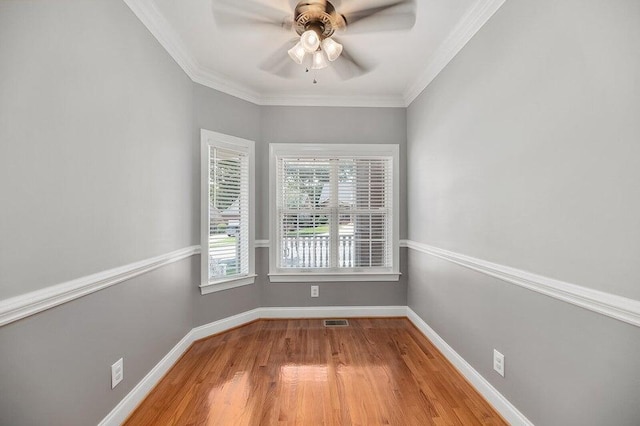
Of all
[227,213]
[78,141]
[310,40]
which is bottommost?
[227,213]

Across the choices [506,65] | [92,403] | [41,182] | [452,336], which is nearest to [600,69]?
[506,65]

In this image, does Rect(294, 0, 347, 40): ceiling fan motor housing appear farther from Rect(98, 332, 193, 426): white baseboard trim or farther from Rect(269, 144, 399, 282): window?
Rect(98, 332, 193, 426): white baseboard trim

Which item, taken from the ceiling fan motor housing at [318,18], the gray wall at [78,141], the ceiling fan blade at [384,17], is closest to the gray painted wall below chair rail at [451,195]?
the gray wall at [78,141]

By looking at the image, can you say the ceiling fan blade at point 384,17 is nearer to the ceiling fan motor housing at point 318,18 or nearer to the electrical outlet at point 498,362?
the ceiling fan motor housing at point 318,18

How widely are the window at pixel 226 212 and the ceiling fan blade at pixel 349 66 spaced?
4.09 feet

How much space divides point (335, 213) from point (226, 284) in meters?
1.46

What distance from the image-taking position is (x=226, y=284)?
9.90ft

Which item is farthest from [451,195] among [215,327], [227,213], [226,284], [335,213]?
[215,327]

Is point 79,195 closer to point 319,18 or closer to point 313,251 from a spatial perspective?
point 319,18

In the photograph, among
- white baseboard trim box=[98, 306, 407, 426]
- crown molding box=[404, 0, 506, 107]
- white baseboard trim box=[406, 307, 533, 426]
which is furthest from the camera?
crown molding box=[404, 0, 506, 107]

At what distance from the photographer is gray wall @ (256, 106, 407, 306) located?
3344mm

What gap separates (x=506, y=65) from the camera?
5.57 feet

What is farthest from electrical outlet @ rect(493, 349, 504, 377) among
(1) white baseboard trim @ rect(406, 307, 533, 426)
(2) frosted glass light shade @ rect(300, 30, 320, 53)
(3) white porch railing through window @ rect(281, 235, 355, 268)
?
(2) frosted glass light shade @ rect(300, 30, 320, 53)

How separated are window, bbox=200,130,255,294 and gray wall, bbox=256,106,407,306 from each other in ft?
0.52
